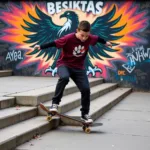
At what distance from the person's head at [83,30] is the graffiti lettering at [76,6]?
22.6 ft

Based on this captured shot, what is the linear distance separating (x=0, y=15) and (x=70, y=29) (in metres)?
2.92

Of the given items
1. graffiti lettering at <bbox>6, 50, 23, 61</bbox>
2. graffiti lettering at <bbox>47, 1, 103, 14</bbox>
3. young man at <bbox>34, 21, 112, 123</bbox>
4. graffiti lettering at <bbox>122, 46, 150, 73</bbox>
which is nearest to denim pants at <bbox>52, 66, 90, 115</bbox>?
young man at <bbox>34, 21, 112, 123</bbox>

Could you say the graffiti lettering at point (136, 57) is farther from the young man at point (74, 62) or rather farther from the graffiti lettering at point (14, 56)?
the young man at point (74, 62)

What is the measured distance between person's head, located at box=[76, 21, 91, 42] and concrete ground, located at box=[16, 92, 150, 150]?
5.37ft

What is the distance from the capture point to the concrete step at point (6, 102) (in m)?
6.32

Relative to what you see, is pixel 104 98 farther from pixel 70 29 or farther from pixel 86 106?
pixel 70 29

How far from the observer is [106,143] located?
5.52 m

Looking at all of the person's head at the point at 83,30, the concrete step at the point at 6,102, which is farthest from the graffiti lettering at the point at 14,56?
the person's head at the point at 83,30

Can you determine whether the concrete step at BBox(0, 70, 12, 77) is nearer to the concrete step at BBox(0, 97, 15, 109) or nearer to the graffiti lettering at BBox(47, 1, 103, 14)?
the graffiti lettering at BBox(47, 1, 103, 14)

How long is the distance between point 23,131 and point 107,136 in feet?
4.83

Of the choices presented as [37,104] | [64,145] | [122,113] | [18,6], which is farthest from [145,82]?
[64,145]

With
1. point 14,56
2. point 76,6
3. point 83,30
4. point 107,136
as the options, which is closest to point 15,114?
point 107,136

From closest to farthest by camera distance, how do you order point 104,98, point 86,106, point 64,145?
point 64,145
point 86,106
point 104,98

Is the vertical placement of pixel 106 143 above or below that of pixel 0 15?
below
